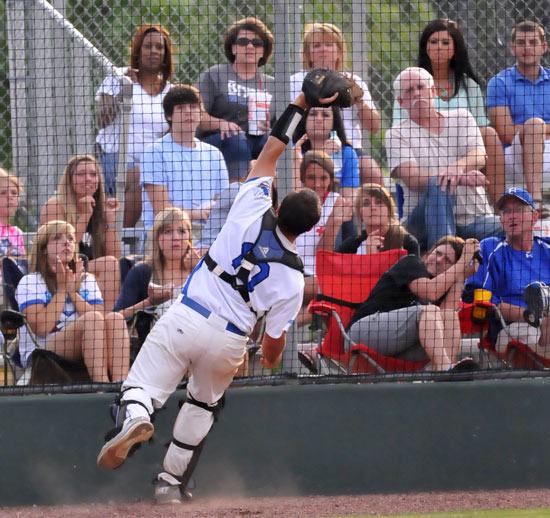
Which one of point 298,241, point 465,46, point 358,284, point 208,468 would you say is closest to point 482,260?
point 358,284

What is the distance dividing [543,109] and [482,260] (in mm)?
1274

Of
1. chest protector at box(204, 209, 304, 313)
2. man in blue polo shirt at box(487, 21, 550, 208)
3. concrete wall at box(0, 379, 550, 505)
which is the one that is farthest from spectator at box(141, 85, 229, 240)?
man in blue polo shirt at box(487, 21, 550, 208)

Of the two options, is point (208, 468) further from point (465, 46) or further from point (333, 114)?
point (465, 46)

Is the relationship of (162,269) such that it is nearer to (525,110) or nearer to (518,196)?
(518,196)

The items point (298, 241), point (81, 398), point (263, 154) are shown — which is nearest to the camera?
point (263, 154)

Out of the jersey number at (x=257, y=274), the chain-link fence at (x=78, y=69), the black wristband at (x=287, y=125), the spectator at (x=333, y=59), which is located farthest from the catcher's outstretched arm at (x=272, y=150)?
the spectator at (x=333, y=59)

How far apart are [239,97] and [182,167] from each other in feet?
2.81

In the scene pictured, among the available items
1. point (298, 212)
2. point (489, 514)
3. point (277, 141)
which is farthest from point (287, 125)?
point (489, 514)

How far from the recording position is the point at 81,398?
6.01 m

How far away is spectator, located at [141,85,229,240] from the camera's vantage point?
21.0 ft

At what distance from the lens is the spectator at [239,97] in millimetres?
6805

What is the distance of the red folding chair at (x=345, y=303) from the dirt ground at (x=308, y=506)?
32.0 inches

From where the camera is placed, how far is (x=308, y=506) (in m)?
5.88

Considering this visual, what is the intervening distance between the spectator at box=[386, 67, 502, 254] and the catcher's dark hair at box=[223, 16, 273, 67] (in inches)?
37.6
